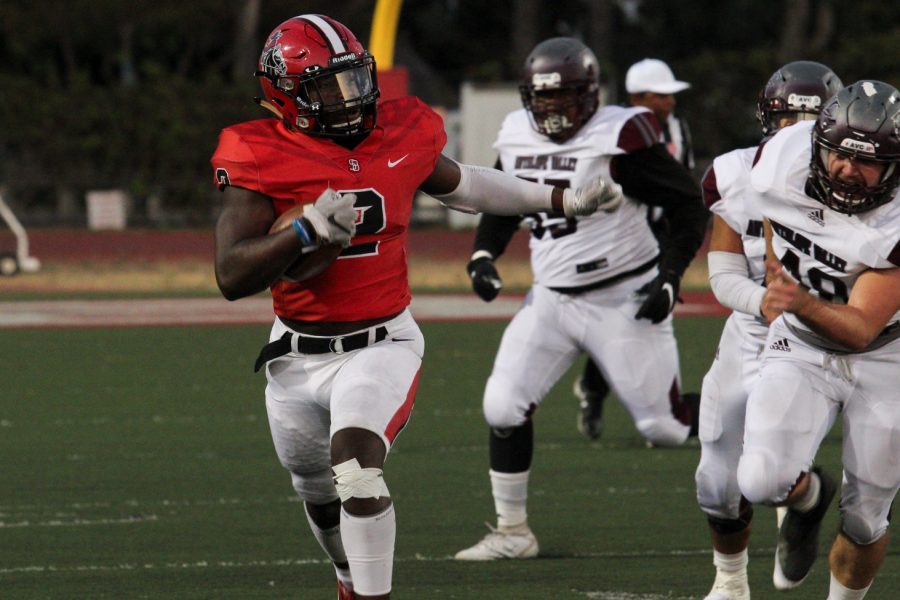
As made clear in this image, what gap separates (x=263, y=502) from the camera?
671 cm

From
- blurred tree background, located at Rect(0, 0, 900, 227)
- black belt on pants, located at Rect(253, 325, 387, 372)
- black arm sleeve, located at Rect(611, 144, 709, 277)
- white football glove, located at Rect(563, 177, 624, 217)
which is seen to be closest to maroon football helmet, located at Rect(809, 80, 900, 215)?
white football glove, located at Rect(563, 177, 624, 217)

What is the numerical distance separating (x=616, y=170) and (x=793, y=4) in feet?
87.6

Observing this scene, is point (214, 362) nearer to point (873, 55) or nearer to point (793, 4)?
point (873, 55)

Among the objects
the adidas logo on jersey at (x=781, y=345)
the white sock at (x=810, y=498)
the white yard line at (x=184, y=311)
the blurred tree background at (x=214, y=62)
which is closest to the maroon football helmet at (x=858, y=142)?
the adidas logo on jersey at (x=781, y=345)

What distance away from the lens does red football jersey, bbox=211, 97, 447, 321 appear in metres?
4.43

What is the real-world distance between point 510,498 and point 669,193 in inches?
53.4

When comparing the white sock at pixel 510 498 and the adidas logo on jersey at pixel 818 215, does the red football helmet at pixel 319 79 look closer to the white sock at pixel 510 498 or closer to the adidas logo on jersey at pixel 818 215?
the adidas logo on jersey at pixel 818 215

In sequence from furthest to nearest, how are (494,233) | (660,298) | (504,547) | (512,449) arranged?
(494,233)
(660,298)
(512,449)
(504,547)

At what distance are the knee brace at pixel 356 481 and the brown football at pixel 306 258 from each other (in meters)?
0.50

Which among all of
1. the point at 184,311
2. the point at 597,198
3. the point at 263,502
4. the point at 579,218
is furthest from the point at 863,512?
the point at 184,311

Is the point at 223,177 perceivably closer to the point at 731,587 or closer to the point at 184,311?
the point at 731,587

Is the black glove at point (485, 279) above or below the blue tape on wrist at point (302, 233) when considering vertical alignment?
below

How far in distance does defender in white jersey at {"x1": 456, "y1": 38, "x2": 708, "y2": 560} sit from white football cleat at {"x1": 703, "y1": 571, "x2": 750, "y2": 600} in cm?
125

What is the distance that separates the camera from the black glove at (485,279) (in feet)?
20.3
